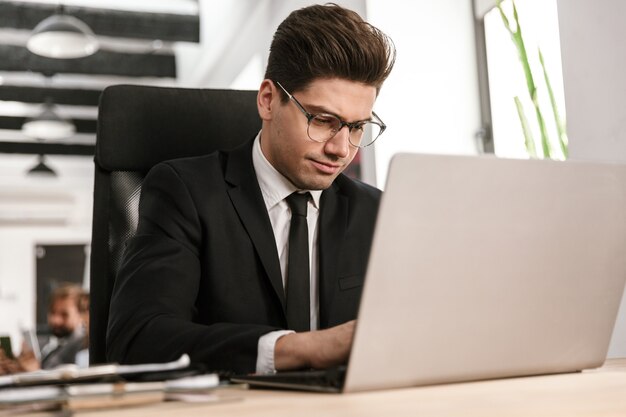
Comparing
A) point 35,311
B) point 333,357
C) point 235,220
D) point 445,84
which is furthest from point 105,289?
point 35,311

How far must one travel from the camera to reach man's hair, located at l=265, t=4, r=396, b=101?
5.13 feet

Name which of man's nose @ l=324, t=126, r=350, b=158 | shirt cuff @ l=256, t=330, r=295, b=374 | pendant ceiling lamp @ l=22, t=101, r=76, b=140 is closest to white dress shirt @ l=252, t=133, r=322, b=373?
man's nose @ l=324, t=126, r=350, b=158

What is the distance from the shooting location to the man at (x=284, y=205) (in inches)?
58.6

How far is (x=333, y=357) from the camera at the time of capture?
934 mm

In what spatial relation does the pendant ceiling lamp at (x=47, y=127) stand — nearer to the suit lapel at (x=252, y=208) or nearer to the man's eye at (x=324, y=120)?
the suit lapel at (x=252, y=208)

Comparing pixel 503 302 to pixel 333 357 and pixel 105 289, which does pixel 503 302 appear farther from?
pixel 105 289

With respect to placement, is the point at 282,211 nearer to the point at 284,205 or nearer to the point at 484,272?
the point at 284,205

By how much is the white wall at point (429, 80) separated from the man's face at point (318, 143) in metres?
1.60

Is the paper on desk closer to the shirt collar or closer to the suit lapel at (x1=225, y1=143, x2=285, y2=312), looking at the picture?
the suit lapel at (x1=225, y1=143, x2=285, y2=312)

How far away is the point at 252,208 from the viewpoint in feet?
5.08

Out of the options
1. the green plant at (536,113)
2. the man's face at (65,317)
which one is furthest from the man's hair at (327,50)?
the man's face at (65,317)

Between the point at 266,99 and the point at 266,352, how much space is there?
749 millimetres

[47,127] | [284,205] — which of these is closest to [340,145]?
[284,205]

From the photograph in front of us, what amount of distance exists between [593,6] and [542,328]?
1353 mm
